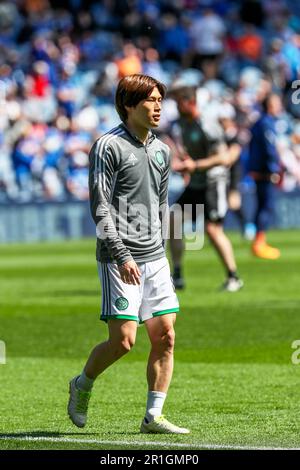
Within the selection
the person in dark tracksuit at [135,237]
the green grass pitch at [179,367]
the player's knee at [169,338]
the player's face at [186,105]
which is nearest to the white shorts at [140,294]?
the person in dark tracksuit at [135,237]

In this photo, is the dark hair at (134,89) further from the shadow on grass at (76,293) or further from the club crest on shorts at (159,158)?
the shadow on grass at (76,293)

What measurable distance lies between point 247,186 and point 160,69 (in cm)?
501

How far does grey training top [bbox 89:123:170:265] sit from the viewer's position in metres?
7.69

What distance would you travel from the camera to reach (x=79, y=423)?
8078 mm

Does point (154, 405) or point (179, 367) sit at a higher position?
point (154, 405)

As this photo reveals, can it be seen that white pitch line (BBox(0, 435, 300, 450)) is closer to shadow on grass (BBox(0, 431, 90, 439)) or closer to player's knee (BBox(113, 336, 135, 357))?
shadow on grass (BBox(0, 431, 90, 439))

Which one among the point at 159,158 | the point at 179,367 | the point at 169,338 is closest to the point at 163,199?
the point at 159,158

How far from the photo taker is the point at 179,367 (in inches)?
445

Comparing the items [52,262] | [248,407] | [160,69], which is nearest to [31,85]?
[160,69]

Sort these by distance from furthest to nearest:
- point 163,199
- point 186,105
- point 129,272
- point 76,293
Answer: point 76,293, point 186,105, point 163,199, point 129,272

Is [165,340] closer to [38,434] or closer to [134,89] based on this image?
[38,434]

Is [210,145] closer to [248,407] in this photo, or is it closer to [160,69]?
[248,407]

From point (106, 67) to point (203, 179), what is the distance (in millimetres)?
17027

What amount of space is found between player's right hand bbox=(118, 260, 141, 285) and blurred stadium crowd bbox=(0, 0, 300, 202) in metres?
21.0
